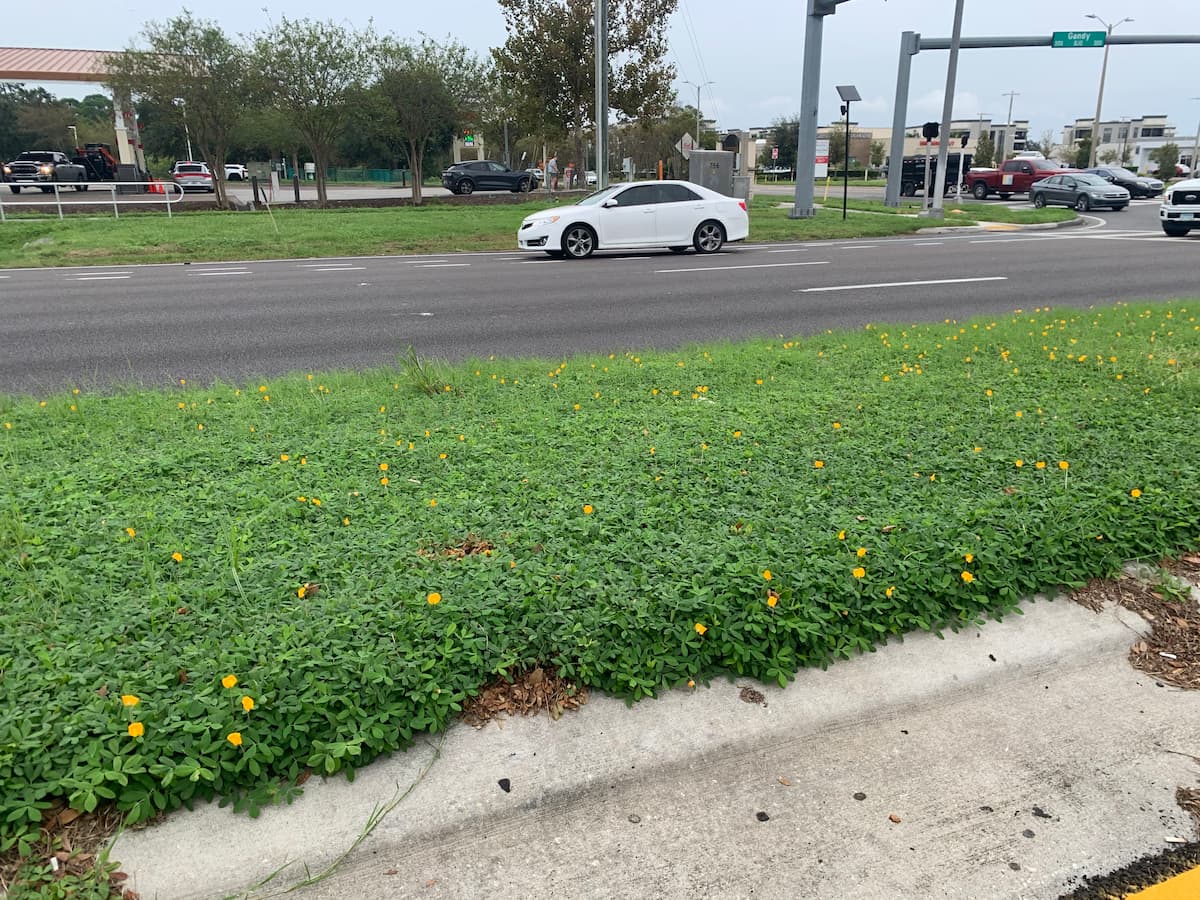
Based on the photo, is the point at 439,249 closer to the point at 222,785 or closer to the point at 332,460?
the point at 332,460

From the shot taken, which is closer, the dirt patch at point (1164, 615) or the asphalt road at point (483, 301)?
the dirt patch at point (1164, 615)

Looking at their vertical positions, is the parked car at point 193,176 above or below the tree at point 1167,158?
below

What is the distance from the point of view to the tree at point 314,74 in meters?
29.4

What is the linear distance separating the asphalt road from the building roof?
47.0m

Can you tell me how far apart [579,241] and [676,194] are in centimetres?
222

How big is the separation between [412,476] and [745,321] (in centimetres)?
621

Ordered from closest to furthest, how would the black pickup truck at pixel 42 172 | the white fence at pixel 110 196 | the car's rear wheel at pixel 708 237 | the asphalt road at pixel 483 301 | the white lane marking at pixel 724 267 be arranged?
the asphalt road at pixel 483 301 < the white lane marking at pixel 724 267 < the car's rear wheel at pixel 708 237 < the white fence at pixel 110 196 < the black pickup truck at pixel 42 172

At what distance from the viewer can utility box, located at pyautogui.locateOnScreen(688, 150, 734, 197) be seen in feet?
86.0

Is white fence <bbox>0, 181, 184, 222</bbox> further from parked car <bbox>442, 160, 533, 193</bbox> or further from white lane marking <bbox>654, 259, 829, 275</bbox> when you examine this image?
white lane marking <bbox>654, 259, 829, 275</bbox>

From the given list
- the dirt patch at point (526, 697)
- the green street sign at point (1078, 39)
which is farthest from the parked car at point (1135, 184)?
the dirt patch at point (526, 697)

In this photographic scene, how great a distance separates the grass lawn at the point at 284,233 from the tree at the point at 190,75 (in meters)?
4.22

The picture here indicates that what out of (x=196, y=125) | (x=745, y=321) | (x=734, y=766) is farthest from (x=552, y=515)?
(x=196, y=125)

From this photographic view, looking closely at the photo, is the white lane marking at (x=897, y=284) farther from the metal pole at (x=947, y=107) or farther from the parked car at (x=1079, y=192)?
the parked car at (x=1079, y=192)

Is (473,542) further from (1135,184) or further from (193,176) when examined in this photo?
(193,176)
